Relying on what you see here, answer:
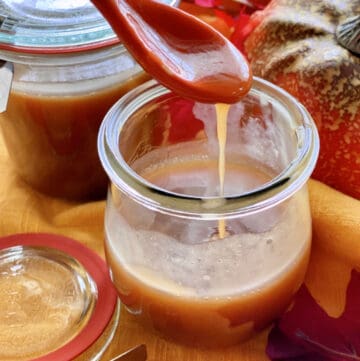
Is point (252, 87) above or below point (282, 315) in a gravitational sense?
above

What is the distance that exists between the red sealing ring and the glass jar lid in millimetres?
199

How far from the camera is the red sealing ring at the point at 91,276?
2.24ft

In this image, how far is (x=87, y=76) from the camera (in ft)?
2.56

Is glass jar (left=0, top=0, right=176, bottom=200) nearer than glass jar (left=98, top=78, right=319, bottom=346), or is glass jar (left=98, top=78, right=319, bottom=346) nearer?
glass jar (left=98, top=78, right=319, bottom=346)

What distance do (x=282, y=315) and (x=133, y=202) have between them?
0.62 ft

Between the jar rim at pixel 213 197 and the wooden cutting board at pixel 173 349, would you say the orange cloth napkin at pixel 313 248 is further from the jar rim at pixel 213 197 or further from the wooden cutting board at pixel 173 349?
the jar rim at pixel 213 197

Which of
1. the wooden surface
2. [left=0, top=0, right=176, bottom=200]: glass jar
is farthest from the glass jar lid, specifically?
the wooden surface

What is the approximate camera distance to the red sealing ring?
68cm

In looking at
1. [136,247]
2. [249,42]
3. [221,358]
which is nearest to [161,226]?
[136,247]

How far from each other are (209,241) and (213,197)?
50mm

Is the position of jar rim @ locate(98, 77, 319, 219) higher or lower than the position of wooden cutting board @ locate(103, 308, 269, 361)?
higher

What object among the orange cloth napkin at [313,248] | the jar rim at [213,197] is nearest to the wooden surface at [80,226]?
the orange cloth napkin at [313,248]

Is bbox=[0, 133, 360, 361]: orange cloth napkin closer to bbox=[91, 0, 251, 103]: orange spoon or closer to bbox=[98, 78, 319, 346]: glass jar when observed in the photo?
bbox=[98, 78, 319, 346]: glass jar

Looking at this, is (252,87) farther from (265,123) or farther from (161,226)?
(161,226)
